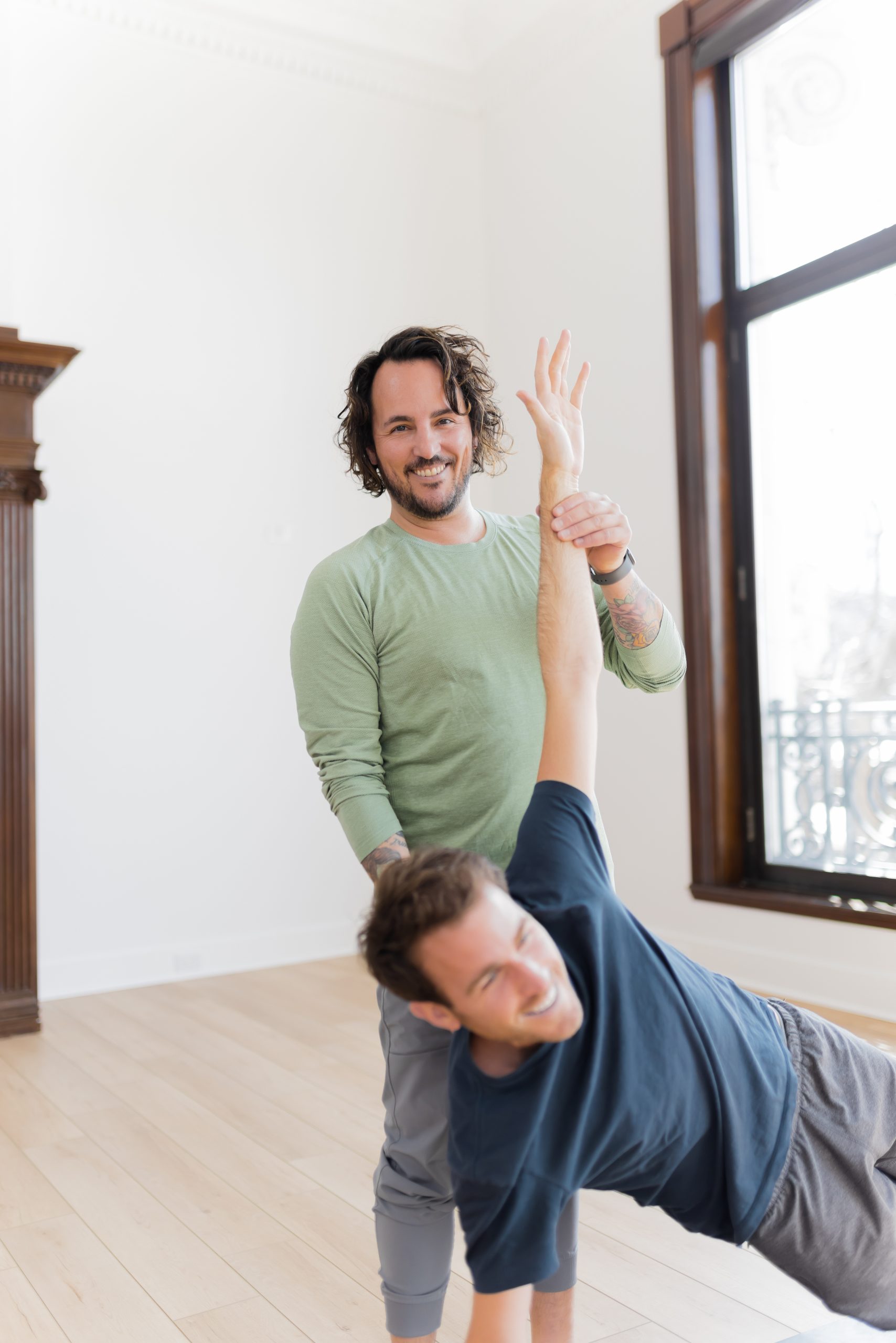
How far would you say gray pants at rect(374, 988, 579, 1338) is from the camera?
4.67 ft

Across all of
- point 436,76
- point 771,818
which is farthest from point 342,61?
point 771,818

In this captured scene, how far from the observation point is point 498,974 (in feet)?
3.42

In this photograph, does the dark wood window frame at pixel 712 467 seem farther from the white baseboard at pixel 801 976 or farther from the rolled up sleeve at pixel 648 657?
the rolled up sleeve at pixel 648 657

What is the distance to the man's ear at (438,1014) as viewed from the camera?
1.09m

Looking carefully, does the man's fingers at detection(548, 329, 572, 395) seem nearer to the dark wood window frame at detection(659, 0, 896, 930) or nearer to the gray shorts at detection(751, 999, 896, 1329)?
the gray shorts at detection(751, 999, 896, 1329)

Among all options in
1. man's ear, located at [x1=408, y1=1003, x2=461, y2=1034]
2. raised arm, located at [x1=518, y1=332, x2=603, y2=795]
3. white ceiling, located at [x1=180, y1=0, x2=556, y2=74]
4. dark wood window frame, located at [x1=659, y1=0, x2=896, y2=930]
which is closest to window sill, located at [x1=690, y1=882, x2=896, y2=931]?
dark wood window frame, located at [x1=659, y1=0, x2=896, y2=930]

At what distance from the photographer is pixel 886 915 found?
3.38m

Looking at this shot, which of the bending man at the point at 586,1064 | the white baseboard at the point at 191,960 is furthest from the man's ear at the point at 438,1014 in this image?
the white baseboard at the point at 191,960

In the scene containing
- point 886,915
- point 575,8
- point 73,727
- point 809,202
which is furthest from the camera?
point 575,8

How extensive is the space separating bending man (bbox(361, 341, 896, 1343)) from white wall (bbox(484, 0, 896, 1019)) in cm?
255

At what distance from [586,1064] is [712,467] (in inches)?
127

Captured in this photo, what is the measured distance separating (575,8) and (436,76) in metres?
0.76

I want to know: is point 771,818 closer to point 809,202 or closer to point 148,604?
point 809,202

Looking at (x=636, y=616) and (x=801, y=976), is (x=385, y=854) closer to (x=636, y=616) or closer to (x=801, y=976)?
(x=636, y=616)
